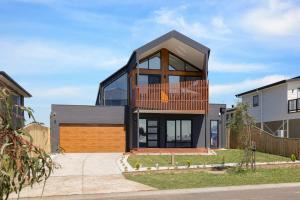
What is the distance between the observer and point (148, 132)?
32562mm

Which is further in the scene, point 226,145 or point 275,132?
point 275,132

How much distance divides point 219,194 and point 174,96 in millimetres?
15302

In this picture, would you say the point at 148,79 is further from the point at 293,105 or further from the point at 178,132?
the point at 293,105

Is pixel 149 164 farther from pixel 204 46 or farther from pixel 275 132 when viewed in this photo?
pixel 275 132

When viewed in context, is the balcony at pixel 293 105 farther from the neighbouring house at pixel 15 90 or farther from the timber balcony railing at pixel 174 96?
the neighbouring house at pixel 15 90

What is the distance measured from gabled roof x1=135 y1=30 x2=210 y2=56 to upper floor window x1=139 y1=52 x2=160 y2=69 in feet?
5.79

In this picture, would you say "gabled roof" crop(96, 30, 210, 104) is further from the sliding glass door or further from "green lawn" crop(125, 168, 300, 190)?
"green lawn" crop(125, 168, 300, 190)

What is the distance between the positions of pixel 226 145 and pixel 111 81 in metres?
10.7

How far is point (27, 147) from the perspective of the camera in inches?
127

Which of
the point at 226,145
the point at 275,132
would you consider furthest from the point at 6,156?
the point at 275,132

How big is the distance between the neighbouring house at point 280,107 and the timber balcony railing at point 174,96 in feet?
23.4

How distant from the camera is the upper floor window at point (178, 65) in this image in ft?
109

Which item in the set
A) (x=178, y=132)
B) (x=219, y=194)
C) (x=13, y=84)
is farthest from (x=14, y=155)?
(x=178, y=132)

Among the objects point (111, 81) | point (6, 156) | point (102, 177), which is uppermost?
point (111, 81)
